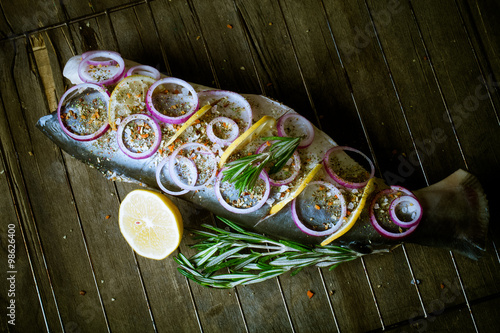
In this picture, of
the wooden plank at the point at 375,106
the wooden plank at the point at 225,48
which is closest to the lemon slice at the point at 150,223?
the wooden plank at the point at 225,48

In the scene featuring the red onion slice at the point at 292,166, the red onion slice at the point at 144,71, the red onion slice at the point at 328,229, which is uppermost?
the red onion slice at the point at 144,71

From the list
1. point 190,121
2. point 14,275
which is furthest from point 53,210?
point 190,121

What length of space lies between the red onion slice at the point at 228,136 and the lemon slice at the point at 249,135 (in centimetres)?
8

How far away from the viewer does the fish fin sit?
7.04ft

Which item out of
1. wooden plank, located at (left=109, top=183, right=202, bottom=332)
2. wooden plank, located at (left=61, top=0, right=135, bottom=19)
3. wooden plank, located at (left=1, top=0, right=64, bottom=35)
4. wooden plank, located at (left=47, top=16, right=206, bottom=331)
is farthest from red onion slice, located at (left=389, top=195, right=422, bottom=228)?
wooden plank, located at (left=1, top=0, right=64, bottom=35)

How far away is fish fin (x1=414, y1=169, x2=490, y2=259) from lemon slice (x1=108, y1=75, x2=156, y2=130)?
6.39ft

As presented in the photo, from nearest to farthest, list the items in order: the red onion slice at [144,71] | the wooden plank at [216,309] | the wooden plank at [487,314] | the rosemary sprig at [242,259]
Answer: the red onion slice at [144,71] < the rosemary sprig at [242,259] < the wooden plank at [487,314] < the wooden plank at [216,309]

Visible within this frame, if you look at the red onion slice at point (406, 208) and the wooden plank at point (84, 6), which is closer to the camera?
the red onion slice at point (406, 208)

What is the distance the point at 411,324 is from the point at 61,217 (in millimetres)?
2950

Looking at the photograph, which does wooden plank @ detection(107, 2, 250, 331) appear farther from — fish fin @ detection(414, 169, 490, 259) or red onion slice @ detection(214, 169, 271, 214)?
fish fin @ detection(414, 169, 490, 259)

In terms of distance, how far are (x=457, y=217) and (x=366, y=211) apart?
2.02ft

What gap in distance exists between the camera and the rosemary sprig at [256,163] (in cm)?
194

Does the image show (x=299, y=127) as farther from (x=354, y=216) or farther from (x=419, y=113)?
(x=419, y=113)

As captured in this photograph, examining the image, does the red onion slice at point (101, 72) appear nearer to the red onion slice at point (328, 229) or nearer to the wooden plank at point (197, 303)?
the wooden plank at point (197, 303)
